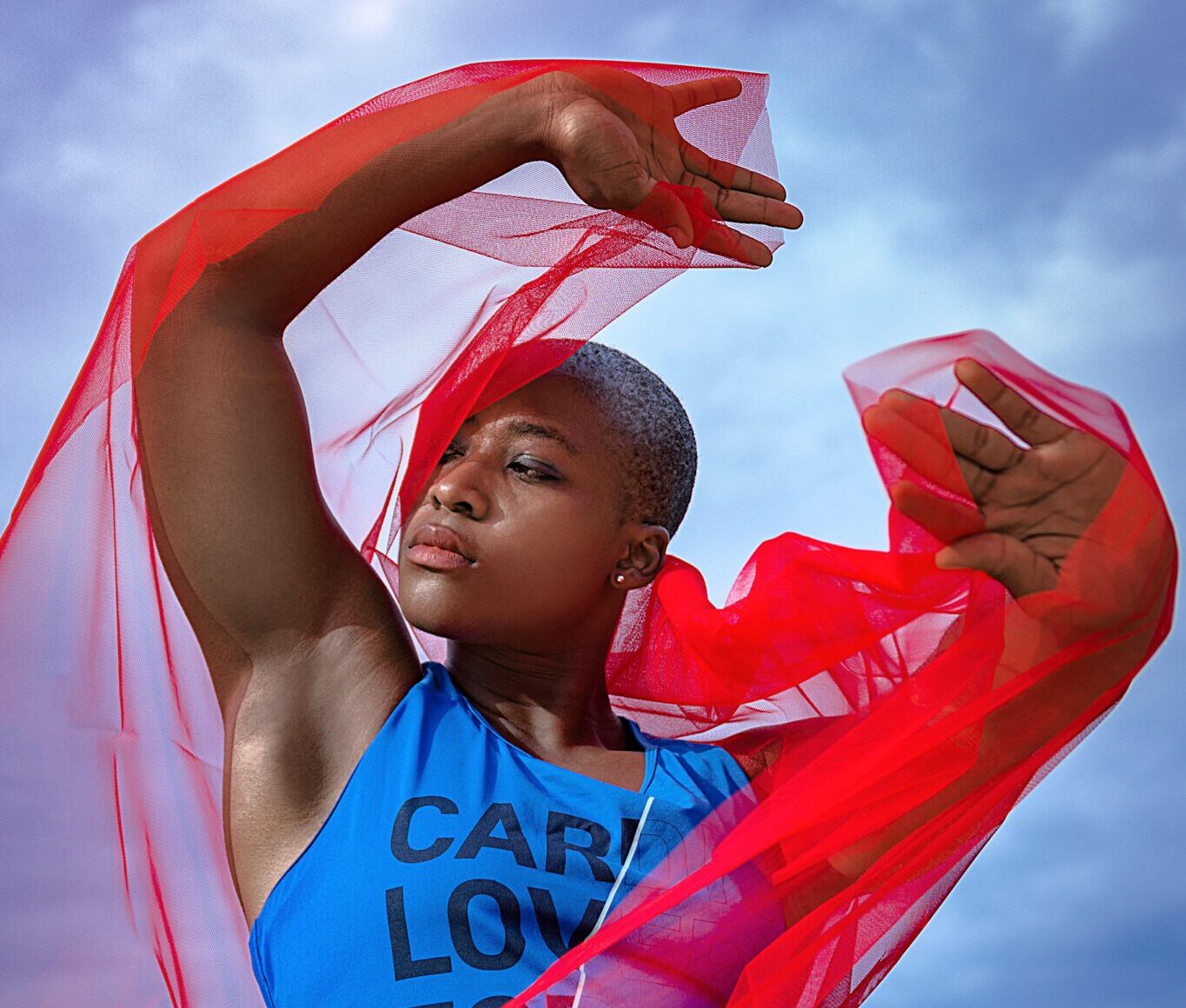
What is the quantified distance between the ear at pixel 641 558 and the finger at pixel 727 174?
402 mm

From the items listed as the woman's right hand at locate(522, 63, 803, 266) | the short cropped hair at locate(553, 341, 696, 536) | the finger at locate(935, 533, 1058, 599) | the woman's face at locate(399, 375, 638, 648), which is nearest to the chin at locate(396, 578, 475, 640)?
the woman's face at locate(399, 375, 638, 648)

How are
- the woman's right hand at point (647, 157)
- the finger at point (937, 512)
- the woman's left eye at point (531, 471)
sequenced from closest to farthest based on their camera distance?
the finger at point (937, 512)
the woman's right hand at point (647, 157)
the woman's left eye at point (531, 471)

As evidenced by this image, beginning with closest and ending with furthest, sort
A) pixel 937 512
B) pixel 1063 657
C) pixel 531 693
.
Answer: pixel 937 512, pixel 1063 657, pixel 531 693

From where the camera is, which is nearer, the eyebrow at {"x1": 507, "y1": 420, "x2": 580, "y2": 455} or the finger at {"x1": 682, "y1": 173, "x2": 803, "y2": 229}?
the finger at {"x1": 682, "y1": 173, "x2": 803, "y2": 229}

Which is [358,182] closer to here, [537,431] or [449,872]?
[537,431]

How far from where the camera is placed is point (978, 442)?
3.85ft

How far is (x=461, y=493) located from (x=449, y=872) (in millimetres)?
384

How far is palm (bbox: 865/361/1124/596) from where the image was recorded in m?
1.17

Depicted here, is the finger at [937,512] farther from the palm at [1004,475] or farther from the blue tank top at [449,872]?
the blue tank top at [449,872]

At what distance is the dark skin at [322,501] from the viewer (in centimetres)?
140

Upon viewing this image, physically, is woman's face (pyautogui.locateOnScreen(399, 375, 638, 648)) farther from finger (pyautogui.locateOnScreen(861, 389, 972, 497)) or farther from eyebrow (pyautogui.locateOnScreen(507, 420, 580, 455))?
finger (pyautogui.locateOnScreen(861, 389, 972, 497))

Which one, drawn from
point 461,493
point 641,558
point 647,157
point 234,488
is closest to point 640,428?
point 641,558

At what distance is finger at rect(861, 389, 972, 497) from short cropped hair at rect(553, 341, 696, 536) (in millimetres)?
496

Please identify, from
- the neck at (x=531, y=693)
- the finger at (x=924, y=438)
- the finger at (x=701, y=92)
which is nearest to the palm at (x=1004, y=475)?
the finger at (x=924, y=438)
